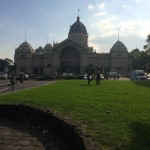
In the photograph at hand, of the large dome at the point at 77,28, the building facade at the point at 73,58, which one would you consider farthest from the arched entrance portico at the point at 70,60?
the large dome at the point at 77,28

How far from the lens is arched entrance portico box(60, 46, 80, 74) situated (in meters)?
108

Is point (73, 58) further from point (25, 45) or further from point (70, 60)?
point (25, 45)

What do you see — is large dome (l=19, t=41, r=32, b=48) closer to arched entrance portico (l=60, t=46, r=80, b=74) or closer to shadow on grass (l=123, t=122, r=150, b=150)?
arched entrance portico (l=60, t=46, r=80, b=74)

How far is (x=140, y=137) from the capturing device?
688 centimetres

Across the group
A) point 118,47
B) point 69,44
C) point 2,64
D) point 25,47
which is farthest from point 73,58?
point 2,64

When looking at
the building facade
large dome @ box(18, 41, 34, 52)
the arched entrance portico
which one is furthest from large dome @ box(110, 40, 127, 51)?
large dome @ box(18, 41, 34, 52)

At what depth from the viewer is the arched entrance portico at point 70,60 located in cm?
10756

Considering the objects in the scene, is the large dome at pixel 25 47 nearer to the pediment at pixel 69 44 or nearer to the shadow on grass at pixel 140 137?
the pediment at pixel 69 44

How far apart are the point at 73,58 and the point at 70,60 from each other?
1.28 meters

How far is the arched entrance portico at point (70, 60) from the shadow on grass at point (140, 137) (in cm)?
9894

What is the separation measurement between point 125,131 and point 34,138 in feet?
8.35

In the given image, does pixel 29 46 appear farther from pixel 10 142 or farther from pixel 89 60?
pixel 10 142

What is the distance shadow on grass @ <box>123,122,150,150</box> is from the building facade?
92.9 metres

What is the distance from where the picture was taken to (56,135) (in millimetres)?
8977
